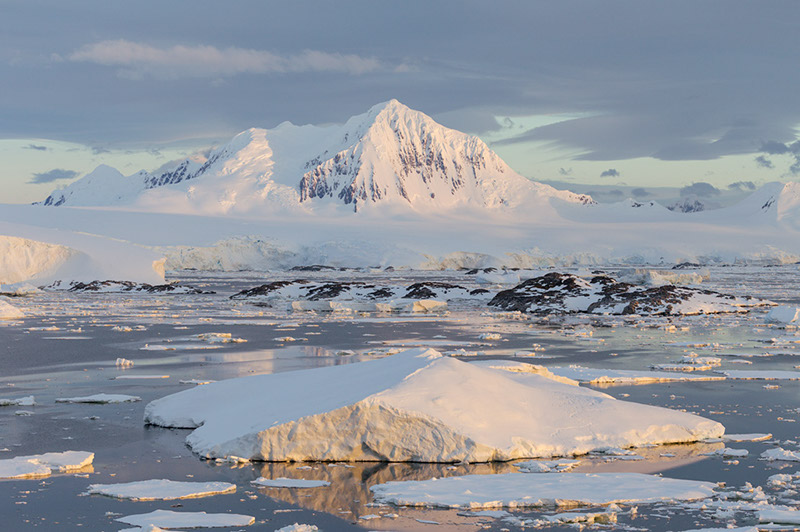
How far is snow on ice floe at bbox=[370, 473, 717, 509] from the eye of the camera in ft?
28.5

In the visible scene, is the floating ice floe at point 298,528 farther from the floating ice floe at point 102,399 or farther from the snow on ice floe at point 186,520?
the floating ice floe at point 102,399

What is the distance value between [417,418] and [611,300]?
28772mm

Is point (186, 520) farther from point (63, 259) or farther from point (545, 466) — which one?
point (63, 259)

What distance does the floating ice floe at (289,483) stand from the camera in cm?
947

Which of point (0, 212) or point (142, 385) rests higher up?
point (0, 212)

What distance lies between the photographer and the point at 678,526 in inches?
314

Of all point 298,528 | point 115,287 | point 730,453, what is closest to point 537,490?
point 298,528

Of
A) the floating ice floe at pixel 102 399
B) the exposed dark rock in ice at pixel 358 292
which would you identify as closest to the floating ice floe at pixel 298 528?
the floating ice floe at pixel 102 399

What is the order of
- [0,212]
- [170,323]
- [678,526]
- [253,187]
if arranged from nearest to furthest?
[678,526] → [170,323] → [0,212] → [253,187]

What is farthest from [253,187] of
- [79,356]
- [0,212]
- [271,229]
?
[79,356]

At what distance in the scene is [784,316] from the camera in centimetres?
3188

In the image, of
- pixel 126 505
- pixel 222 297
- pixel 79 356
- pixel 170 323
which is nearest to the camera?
pixel 126 505

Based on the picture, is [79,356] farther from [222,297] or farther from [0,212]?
[0,212]

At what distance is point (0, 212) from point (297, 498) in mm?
109805
